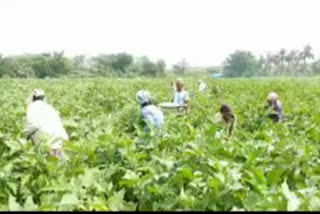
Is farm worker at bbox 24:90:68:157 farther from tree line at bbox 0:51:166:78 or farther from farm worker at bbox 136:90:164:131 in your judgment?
tree line at bbox 0:51:166:78

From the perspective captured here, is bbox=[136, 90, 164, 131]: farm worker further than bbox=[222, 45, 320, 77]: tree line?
No

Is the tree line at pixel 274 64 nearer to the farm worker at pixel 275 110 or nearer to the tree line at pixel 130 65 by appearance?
the tree line at pixel 130 65

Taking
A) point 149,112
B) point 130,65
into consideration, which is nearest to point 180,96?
point 149,112

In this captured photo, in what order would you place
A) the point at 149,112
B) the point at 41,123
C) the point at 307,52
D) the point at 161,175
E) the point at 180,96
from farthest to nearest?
1. the point at 307,52
2. the point at 180,96
3. the point at 149,112
4. the point at 41,123
5. the point at 161,175

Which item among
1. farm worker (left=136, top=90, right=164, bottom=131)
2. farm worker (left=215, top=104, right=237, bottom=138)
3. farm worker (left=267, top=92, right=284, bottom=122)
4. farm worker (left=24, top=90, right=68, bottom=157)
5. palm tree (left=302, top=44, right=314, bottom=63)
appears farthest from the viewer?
palm tree (left=302, top=44, right=314, bottom=63)

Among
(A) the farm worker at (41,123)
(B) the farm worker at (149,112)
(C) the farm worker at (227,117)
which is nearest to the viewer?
(A) the farm worker at (41,123)

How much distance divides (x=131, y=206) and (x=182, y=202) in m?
0.35

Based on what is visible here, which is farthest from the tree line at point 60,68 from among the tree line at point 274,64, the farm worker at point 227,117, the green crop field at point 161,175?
the green crop field at point 161,175

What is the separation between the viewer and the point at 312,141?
595cm

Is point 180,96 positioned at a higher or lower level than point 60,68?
higher

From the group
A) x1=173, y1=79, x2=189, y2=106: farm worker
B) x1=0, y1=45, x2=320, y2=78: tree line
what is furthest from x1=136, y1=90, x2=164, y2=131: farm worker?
x1=0, y1=45, x2=320, y2=78: tree line

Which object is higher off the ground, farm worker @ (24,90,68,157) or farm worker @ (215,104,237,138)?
farm worker @ (24,90,68,157)

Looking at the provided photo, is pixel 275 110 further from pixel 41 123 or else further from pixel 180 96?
pixel 41 123

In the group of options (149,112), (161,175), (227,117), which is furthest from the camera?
(227,117)
